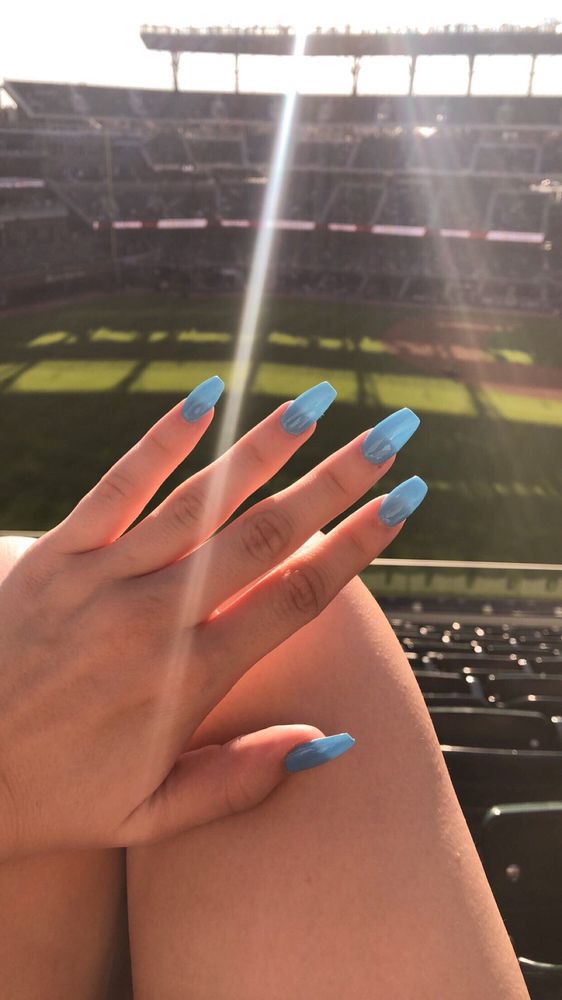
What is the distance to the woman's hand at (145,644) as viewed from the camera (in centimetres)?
107

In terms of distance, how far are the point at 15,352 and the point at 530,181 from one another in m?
24.1

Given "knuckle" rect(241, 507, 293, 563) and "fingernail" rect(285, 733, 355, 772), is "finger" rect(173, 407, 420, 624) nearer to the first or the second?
"knuckle" rect(241, 507, 293, 563)

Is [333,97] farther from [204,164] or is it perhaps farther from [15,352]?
[15,352]

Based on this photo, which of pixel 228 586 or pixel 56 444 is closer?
pixel 228 586

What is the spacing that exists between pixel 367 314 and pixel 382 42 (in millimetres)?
14061

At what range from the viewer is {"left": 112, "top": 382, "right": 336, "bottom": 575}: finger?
108cm

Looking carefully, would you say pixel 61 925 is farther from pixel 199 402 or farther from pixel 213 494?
pixel 199 402

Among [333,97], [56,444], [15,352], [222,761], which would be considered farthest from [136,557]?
[333,97]

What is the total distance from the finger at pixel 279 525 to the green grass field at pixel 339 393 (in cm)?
788

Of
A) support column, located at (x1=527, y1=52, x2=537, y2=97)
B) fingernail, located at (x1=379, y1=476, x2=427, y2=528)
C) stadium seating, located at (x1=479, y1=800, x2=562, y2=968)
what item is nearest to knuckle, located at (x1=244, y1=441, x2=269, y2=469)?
fingernail, located at (x1=379, y1=476, x2=427, y2=528)

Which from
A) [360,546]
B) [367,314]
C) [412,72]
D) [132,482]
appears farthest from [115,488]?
[412,72]

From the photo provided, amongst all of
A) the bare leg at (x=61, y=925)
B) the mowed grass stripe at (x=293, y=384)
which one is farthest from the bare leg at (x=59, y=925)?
the mowed grass stripe at (x=293, y=384)

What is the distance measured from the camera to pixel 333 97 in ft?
110

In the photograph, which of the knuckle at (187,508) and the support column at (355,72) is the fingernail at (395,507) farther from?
the support column at (355,72)
